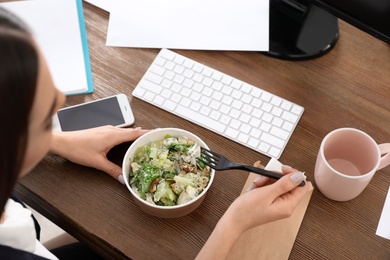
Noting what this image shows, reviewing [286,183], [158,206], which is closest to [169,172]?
[158,206]

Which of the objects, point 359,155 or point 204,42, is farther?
point 204,42

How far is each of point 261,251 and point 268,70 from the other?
372 mm

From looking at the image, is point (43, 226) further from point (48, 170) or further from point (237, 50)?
point (237, 50)

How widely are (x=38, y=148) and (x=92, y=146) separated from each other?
227mm

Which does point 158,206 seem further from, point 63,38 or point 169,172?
point 63,38

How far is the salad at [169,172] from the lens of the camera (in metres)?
0.73

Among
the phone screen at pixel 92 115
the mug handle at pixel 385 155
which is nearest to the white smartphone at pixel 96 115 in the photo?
the phone screen at pixel 92 115

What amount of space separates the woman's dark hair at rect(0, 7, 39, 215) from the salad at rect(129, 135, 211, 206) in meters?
0.25

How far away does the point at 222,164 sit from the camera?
770mm

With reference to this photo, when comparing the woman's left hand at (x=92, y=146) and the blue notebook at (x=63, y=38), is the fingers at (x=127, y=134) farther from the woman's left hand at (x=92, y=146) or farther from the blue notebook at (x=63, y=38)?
the blue notebook at (x=63, y=38)

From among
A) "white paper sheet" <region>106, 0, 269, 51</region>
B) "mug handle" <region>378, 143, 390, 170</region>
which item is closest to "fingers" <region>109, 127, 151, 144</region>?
"white paper sheet" <region>106, 0, 269, 51</region>

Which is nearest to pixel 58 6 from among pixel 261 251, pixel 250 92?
pixel 250 92

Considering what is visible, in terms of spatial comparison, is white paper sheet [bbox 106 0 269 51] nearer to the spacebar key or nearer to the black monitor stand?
the black monitor stand

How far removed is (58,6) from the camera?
1.01 metres
